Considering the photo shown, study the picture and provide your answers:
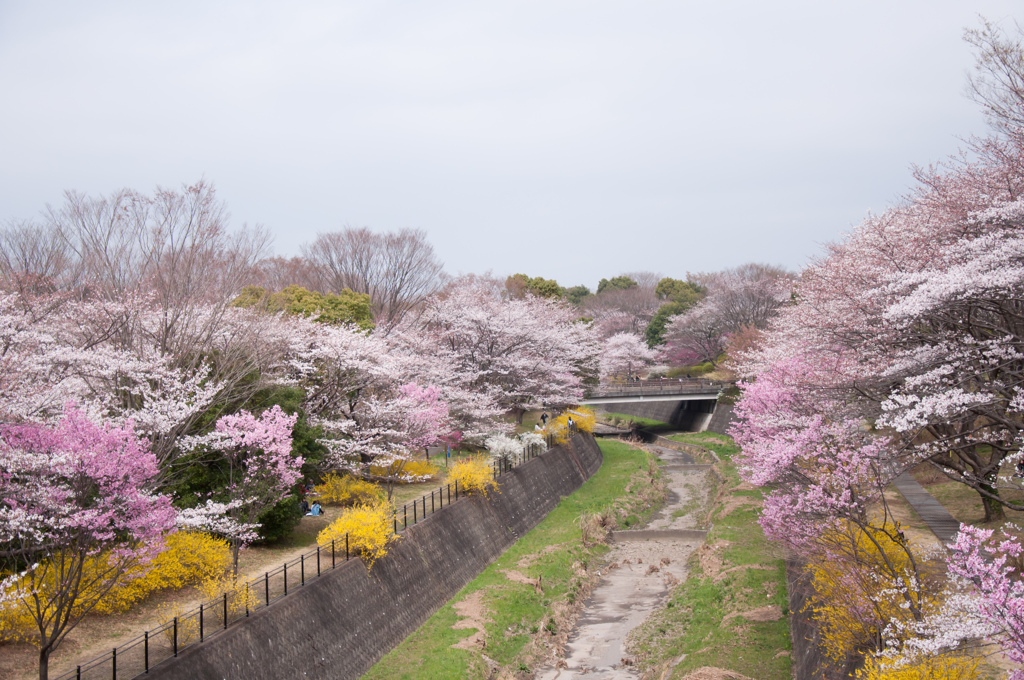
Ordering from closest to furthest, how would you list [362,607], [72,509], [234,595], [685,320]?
1. [72,509]
2. [234,595]
3. [362,607]
4. [685,320]

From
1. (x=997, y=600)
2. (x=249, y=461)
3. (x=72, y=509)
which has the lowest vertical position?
(x=997, y=600)

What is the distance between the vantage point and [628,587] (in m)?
25.8

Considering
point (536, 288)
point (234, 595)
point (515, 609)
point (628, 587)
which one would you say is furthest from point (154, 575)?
point (536, 288)

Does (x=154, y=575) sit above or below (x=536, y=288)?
below

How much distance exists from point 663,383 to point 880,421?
50.4 metres

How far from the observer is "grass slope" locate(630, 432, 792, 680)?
18.2 metres

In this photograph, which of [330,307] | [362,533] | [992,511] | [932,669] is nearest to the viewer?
[932,669]

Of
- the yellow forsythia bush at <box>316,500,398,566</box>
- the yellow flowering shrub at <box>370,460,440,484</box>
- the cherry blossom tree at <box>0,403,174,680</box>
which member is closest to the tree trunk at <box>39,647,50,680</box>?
the cherry blossom tree at <box>0,403,174,680</box>

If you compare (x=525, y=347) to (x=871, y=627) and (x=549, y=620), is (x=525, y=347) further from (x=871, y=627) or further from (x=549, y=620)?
(x=871, y=627)

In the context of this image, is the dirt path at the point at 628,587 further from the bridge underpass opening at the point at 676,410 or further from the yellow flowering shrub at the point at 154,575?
the bridge underpass opening at the point at 676,410

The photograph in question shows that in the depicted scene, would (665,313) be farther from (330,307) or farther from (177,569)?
(177,569)

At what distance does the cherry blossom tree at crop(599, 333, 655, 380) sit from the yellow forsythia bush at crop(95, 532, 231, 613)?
56971 mm

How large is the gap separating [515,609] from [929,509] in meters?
13.8

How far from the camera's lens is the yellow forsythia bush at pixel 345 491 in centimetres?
2555
